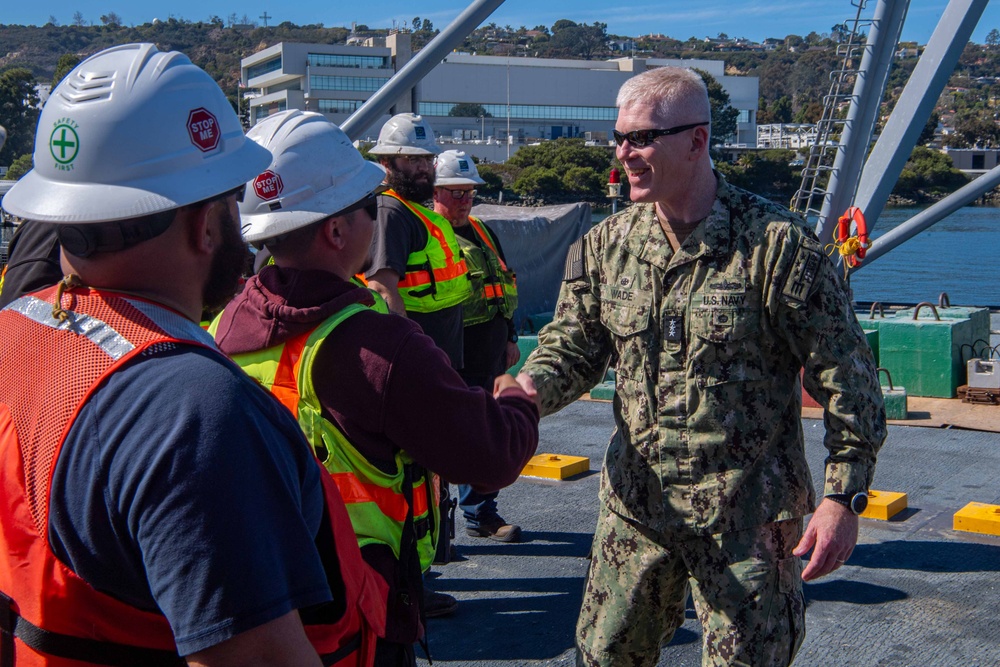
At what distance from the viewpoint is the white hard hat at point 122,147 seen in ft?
4.89

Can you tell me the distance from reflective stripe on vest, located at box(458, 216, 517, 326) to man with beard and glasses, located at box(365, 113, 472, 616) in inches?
4.1

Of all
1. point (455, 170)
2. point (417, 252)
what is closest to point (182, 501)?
point (417, 252)

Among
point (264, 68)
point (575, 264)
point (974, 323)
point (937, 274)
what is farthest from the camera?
point (264, 68)

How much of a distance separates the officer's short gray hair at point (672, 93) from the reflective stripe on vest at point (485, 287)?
265 centimetres

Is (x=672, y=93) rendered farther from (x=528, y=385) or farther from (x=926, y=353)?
(x=926, y=353)

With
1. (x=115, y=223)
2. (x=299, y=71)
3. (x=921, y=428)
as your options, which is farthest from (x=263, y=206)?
(x=299, y=71)

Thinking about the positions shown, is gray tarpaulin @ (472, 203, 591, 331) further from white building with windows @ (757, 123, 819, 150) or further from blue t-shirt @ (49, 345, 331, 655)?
white building with windows @ (757, 123, 819, 150)

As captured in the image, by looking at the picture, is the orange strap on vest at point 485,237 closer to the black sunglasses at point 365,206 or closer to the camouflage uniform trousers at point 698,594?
the camouflage uniform trousers at point 698,594

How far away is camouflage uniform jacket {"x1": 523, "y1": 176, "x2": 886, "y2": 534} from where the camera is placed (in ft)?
9.09

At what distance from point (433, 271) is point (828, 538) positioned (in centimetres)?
281

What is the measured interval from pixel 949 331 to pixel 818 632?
16.9 ft

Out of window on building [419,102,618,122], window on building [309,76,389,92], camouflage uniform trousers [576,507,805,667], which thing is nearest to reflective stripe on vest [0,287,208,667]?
camouflage uniform trousers [576,507,805,667]

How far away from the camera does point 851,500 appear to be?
2.73m

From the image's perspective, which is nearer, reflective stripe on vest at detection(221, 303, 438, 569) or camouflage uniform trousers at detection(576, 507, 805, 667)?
reflective stripe on vest at detection(221, 303, 438, 569)
